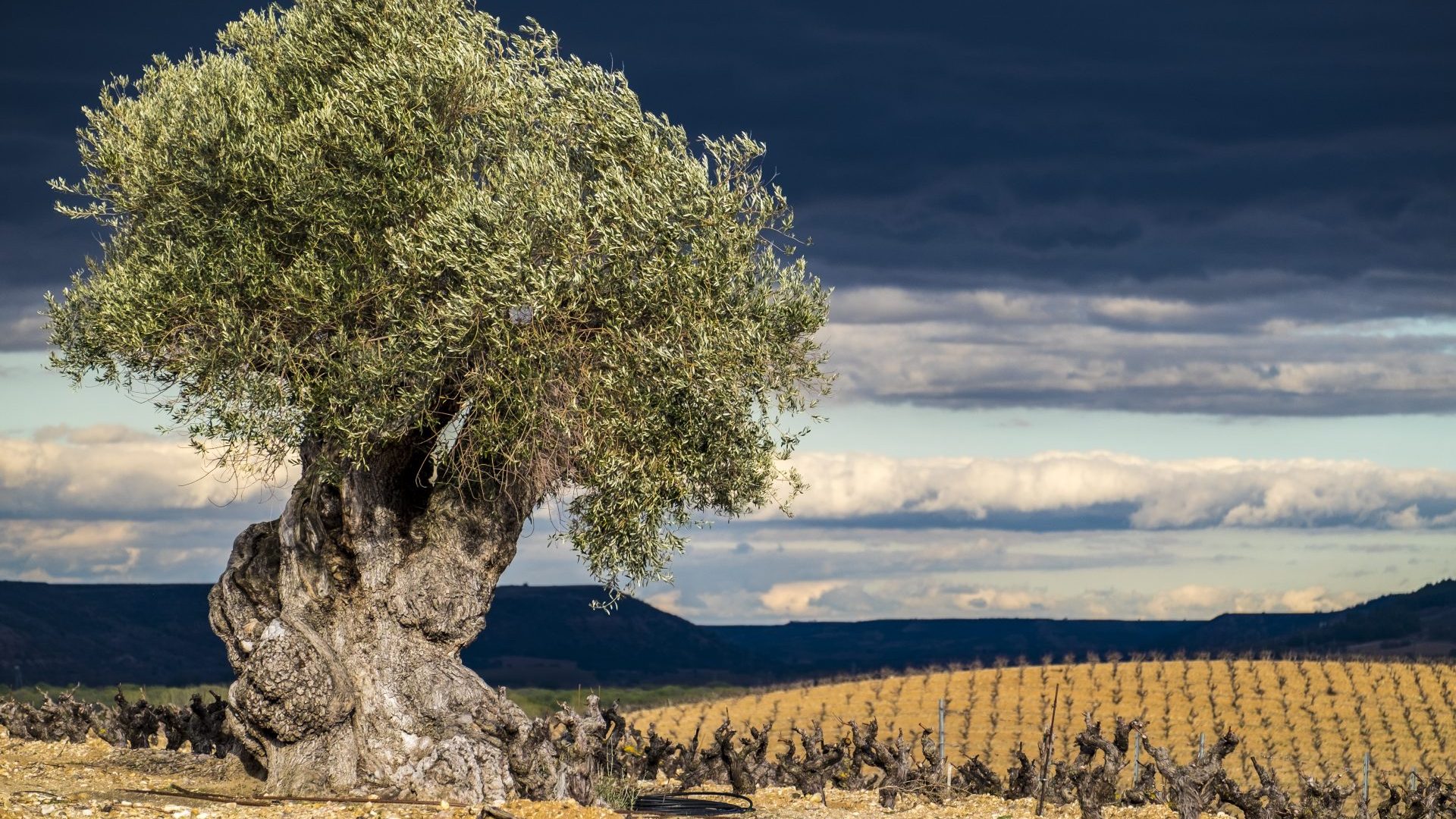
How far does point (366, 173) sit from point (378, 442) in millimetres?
4442

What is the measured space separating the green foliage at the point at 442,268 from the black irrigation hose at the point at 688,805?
157 inches

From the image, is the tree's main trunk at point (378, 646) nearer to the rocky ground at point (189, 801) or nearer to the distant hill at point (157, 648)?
the rocky ground at point (189, 801)

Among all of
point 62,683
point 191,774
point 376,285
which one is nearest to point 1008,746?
point 191,774

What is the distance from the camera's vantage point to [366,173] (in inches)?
870

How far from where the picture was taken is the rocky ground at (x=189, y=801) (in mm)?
20250

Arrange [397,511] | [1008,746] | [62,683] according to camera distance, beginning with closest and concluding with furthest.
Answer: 1. [397,511]
2. [1008,746]
3. [62,683]

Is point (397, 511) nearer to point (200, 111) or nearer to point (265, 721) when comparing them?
point (265, 721)

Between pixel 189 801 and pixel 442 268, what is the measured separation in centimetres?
964

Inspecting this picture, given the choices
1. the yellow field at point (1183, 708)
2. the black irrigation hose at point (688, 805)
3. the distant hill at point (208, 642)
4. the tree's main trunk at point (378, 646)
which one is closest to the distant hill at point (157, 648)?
the distant hill at point (208, 642)

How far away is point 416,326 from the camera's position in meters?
21.2

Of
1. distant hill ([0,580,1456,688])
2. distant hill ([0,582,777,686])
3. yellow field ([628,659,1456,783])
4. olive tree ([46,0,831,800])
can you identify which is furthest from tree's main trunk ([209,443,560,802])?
distant hill ([0,582,777,686])

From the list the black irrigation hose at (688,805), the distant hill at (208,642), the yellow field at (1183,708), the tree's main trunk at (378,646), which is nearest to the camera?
the black irrigation hose at (688,805)

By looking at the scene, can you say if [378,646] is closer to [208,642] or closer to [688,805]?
[688,805]

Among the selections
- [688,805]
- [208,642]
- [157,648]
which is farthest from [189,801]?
[208,642]
